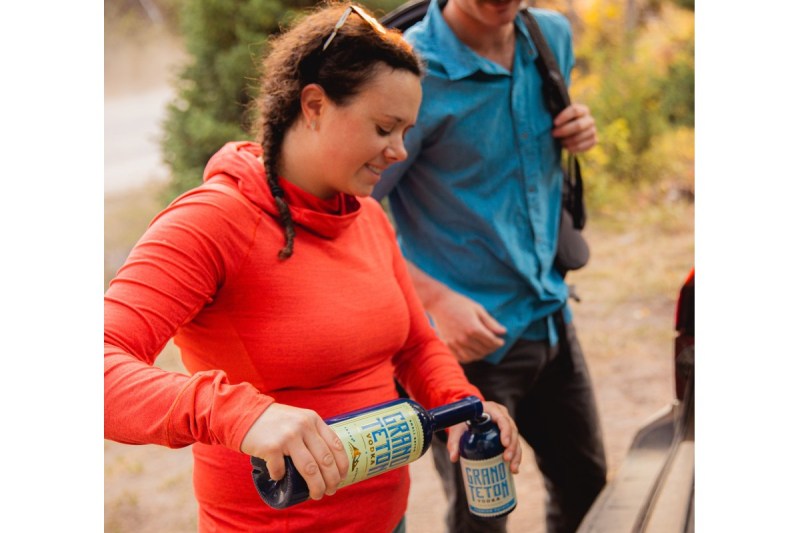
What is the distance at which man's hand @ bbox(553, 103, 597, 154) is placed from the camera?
2180 mm

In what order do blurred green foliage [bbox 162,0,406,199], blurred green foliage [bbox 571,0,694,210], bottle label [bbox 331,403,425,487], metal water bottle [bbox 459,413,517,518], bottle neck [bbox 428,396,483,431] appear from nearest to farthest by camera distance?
bottle label [bbox 331,403,425,487], bottle neck [bbox 428,396,483,431], metal water bottle [bbox 459,413,517,518], blurred green foliage [bbox 162,0,406,199], blurred green foliage [bbox 571,0,694,210]

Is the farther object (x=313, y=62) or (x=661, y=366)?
(x=661, y=366)

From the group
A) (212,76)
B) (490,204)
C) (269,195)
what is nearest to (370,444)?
(269,195)

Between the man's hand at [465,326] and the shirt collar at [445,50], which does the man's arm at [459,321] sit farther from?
the shirt collar at [445,50]

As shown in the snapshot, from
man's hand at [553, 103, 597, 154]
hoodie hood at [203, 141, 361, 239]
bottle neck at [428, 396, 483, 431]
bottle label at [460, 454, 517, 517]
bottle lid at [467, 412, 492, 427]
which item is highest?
man's hand at [553, 103, 597, 154]

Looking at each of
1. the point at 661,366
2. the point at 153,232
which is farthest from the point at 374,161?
the point at 661,366

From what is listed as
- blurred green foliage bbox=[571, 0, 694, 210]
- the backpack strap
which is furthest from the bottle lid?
blurred green foliage bbox=[571, 0, 694, 210]

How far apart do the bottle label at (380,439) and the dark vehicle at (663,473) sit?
3.28ft

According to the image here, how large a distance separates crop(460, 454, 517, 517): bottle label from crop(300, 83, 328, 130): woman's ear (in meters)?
0.72

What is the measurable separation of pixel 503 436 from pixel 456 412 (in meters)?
0.15

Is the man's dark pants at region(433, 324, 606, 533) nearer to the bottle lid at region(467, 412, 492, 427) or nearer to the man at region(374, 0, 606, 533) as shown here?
the man at region(374, 0, 606, 533)
